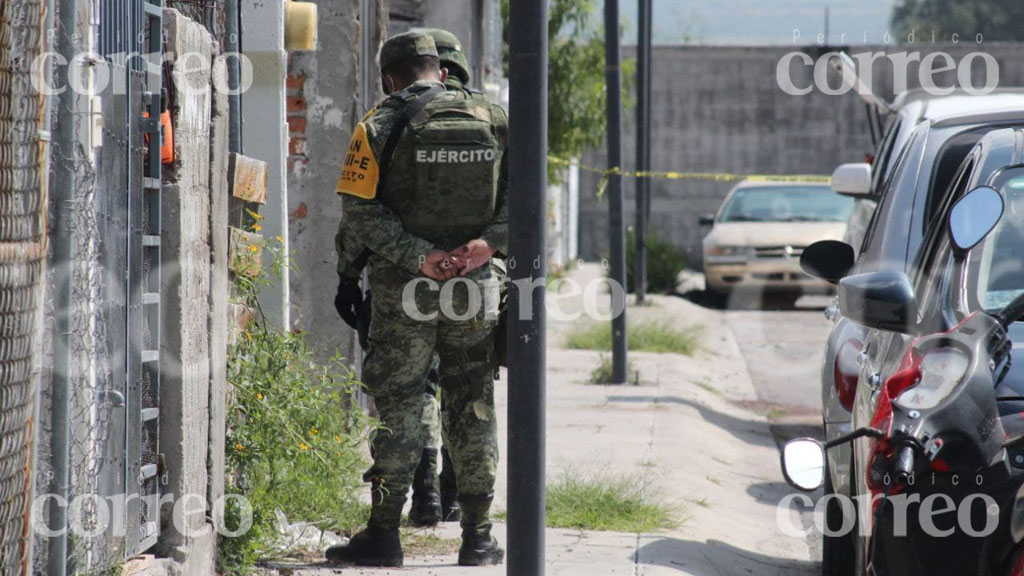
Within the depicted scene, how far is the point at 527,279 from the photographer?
11.1 ft

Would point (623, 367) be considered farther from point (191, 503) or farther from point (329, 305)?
point (191, 503)

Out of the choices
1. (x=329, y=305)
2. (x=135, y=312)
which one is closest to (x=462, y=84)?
(x=135, y=312)

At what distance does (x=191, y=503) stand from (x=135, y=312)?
67 centimetres

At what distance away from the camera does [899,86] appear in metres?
22.9

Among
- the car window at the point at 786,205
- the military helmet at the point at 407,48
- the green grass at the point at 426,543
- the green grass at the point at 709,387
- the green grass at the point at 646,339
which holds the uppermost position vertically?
the car window at the point at 786,205

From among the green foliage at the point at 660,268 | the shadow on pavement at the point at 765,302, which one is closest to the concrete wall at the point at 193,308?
the shadow on pavement at the point at 765,302

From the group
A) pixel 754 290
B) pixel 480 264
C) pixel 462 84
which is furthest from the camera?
pixel 754 290

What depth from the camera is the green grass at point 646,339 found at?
41.2 feet

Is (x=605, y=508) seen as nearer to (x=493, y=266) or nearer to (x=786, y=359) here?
(x=493, y=266)

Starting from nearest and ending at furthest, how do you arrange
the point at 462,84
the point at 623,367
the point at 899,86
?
1. the point at 462,84
2. the point at 623,367
3. the point at 899,86

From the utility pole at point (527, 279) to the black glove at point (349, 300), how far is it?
1.66 m

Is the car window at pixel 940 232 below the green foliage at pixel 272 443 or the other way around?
the other way around

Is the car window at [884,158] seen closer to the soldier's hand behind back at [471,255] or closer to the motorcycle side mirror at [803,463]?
the soldier's hand behind back at [471,255]

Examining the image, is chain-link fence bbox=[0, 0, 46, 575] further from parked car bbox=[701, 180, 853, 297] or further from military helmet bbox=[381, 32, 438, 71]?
parked car bbox=[701, 180, 853, 297]
